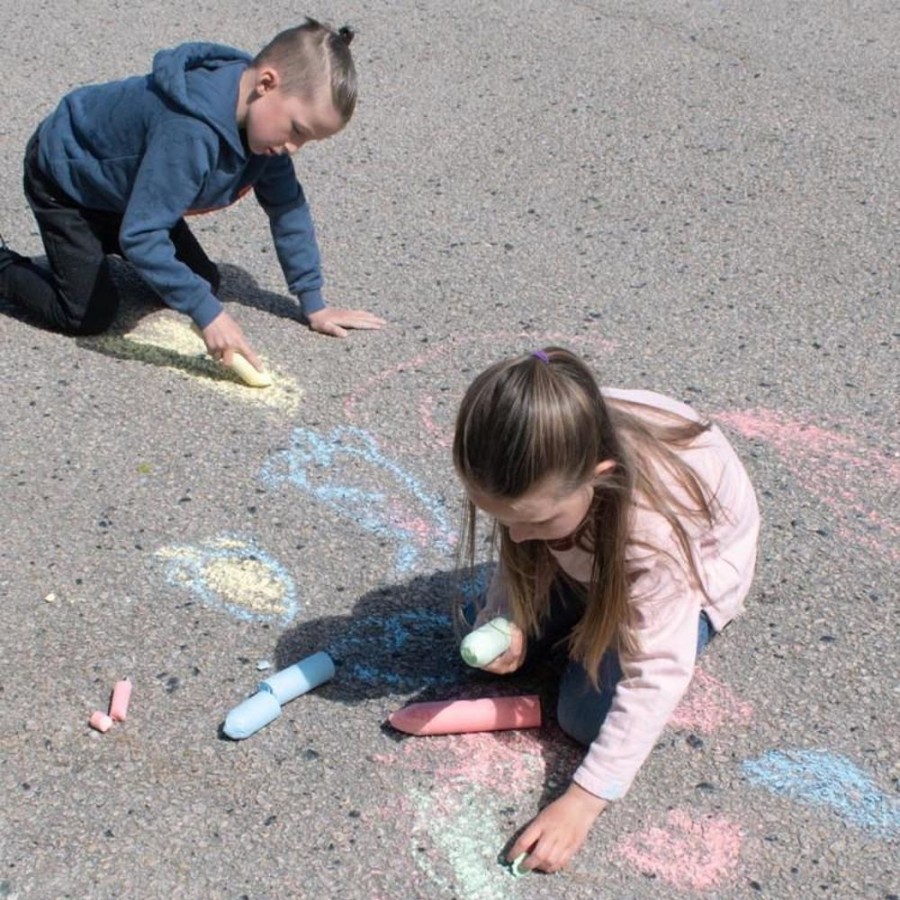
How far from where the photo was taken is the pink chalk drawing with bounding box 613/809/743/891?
2273 mm

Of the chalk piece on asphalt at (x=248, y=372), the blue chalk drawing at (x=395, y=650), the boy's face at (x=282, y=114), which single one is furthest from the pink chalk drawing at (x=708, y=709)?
the boy's face at (x=282, y=114)

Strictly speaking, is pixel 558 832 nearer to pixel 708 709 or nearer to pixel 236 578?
pixel 708 709

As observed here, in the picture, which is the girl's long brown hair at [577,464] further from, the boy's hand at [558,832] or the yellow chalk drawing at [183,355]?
the yellow chalk drawing at [183,355]

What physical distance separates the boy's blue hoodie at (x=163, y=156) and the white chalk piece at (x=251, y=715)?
4.38 ft

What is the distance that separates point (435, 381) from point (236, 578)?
0.97 metres

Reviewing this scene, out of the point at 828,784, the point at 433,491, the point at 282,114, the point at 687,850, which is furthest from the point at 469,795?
the point at 282,114

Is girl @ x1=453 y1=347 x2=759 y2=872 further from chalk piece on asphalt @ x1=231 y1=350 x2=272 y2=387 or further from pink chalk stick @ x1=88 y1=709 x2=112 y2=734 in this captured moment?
chalk piece on asphalt @ x1=231 y1=350 x2=272 y2=387

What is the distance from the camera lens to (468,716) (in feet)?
8.32

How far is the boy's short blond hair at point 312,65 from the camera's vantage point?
3436 mm

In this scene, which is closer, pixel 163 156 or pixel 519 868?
pixel 519 868

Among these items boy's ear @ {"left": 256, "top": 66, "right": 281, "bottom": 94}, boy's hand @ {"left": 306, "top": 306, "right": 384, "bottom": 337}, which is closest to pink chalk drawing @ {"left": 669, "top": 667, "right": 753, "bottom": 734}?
boy's hand @ {"left": 306, "top": 306, "right": 384, "bottom": 337}

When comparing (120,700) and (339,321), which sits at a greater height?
(339,321)

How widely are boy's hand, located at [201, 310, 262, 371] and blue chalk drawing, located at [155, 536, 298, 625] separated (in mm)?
700

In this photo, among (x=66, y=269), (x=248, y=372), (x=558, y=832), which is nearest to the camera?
(x=558, y=832)
